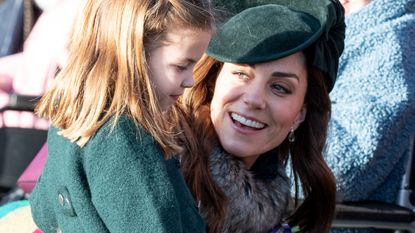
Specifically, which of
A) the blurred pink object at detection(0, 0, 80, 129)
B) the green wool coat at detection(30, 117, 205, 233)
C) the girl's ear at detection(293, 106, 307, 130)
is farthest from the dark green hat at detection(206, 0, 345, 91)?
the blurred pink object at detection(0, 0, 80, 129)

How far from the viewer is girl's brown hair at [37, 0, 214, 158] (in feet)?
4.92

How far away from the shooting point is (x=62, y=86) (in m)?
1.56

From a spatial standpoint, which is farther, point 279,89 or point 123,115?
point 279,89

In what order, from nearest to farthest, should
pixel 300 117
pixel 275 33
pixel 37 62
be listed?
pixel 275 33 < pixel 300 117 < pixel 37 62

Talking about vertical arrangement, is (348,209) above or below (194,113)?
below

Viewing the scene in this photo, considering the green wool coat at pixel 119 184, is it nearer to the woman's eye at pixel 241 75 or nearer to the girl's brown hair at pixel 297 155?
the girl's brown hair at pixel 297 155

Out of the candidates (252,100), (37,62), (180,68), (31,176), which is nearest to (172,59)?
(180,68)

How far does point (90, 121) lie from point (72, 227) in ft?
0.72

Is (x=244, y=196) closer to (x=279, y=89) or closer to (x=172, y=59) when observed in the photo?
(x=279, y=89)

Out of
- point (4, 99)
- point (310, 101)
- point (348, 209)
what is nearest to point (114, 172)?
point (310, 101)

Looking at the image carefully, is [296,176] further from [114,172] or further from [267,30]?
[114,172]

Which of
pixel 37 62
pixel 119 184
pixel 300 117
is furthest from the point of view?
pixel 37 62

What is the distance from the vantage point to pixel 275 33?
6.88 ft

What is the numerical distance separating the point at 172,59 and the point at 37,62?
1487 millimetres
